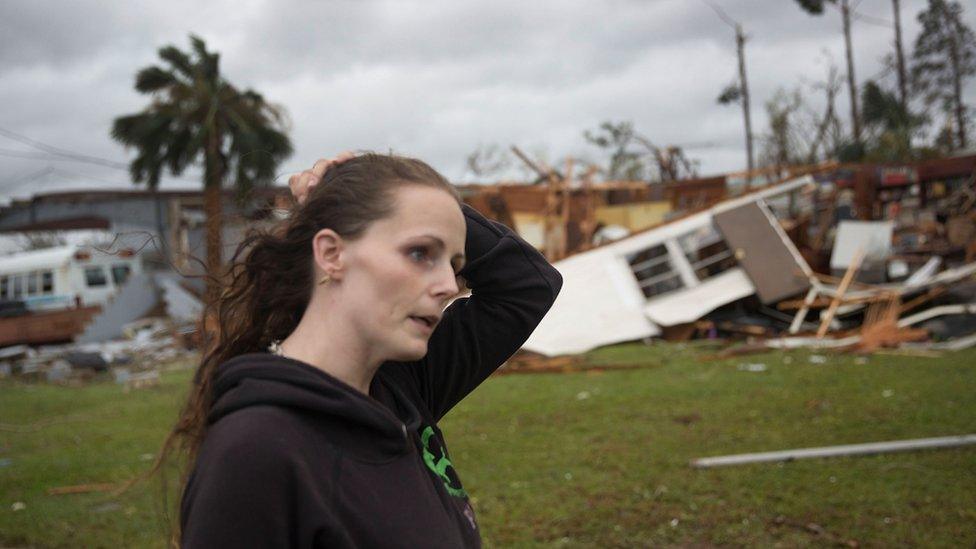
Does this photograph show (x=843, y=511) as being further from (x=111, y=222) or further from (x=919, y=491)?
(x=111, y=222)

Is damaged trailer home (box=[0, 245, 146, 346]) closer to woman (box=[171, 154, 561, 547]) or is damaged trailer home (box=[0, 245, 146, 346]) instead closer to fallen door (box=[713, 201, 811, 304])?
fallen door (box=[713, 201, 811, 304])

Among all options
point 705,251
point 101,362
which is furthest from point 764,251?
point 101,362

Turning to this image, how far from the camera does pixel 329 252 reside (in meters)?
1.36

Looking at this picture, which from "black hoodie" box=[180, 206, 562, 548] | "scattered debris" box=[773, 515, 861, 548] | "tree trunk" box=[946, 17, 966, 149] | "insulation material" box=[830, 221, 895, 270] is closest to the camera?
"black hoodie" box=[180, 206, 562, 548]

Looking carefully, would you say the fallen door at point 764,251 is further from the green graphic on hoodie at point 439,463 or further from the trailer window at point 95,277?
the trailer window at point 95,277

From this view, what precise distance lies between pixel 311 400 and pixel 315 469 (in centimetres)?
10

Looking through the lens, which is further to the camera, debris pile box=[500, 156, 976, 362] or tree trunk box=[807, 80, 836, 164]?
tree trunk box=[807, 80, 836, 164]

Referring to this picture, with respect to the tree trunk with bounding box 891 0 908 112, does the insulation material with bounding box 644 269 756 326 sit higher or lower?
lower

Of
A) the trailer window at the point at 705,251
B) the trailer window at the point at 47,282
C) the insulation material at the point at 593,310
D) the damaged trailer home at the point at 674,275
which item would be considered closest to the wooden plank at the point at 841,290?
the damaged trailer home at the point at 674,275

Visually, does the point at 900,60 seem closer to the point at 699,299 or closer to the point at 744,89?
the point at 744,89

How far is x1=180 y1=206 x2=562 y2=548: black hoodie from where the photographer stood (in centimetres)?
107

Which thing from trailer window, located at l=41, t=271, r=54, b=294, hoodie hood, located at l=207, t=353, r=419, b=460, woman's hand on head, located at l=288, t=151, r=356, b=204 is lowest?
trailer window, located at l=41, t=271, r=54, b=294

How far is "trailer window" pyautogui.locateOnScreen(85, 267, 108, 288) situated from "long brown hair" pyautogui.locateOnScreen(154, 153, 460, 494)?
26138 millimetres

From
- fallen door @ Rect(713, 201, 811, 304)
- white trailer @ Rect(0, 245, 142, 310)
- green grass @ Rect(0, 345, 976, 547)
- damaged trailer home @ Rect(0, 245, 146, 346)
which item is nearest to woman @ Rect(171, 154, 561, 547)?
green grass @ Rect(0, 345, 976, 547)
